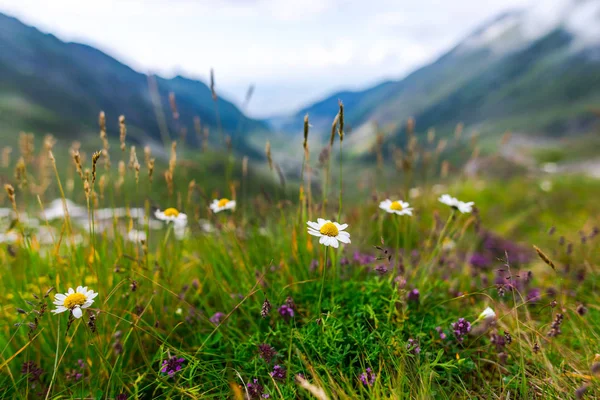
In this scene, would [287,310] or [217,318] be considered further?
[217,318]

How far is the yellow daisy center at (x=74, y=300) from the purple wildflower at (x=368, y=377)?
1.53m

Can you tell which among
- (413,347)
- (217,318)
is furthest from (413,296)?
(217,318)

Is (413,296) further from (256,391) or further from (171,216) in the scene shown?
(171,216)

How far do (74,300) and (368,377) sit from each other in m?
1.64

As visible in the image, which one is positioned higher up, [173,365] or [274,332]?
[274,332]

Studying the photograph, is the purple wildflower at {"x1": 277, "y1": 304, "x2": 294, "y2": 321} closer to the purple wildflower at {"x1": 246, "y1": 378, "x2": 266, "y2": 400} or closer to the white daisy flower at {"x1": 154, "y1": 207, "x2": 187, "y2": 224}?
the purple wildflower at {"x1": 246, "y1": 378, "x2": 266, "y2": 400}

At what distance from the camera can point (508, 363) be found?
2373 mm

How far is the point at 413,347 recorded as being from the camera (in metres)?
2.03

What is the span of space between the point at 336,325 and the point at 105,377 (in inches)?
60.4

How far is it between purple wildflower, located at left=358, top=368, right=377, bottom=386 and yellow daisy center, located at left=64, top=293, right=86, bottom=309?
1.53 m

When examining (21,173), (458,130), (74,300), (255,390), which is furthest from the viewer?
(458,130)

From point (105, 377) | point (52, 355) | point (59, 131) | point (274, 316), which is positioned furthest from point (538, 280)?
point (59, 131)

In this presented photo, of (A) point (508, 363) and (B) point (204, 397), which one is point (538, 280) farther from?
(B) point (204, 397)

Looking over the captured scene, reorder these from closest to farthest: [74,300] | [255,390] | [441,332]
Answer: [74,300] → [255,390] → [441,332]
